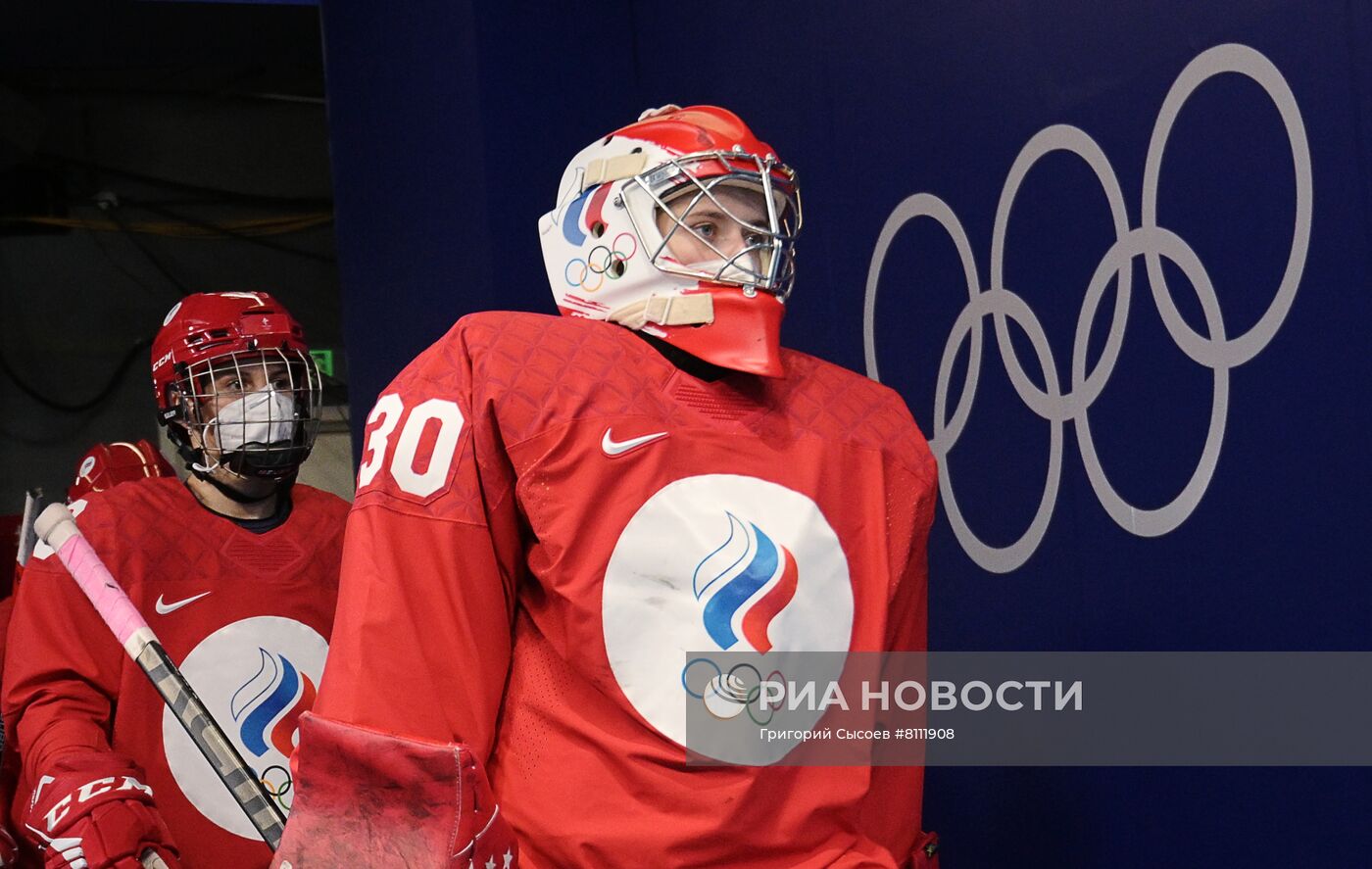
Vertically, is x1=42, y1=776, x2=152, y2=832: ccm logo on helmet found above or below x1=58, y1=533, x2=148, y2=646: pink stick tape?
below

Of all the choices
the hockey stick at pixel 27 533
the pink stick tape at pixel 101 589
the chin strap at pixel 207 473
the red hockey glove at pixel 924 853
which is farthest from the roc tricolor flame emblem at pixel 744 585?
the hockey stick at pixel 27 533

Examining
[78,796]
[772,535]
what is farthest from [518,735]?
[78,796]

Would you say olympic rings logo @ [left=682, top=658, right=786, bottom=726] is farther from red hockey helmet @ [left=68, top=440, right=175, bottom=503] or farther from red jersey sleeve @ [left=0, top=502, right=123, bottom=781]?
red hockey helmet @ [left=68, top=440, right=175, bottom=503]

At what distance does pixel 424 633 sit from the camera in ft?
5.23

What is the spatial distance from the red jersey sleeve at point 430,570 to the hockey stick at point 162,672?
69 centimetres

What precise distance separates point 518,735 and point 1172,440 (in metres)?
1.09

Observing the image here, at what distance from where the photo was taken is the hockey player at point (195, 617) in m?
2.35

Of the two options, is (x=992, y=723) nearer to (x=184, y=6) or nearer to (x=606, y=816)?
(x=606, y=816)

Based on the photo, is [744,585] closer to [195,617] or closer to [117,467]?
[195,617]

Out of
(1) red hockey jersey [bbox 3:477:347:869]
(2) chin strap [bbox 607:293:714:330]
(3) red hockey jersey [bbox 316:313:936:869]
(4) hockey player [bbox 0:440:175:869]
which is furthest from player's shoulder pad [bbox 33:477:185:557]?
(2) chin strap [bbox 607:293:714:330]

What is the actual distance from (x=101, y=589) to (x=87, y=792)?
300 mm

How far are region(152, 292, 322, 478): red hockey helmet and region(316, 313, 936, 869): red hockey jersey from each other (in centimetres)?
105

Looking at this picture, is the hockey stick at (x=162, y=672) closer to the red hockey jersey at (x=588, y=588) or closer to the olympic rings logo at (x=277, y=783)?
the olympic rings logo at (x=277, y=783)

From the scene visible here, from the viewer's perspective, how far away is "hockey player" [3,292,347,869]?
2346mm
